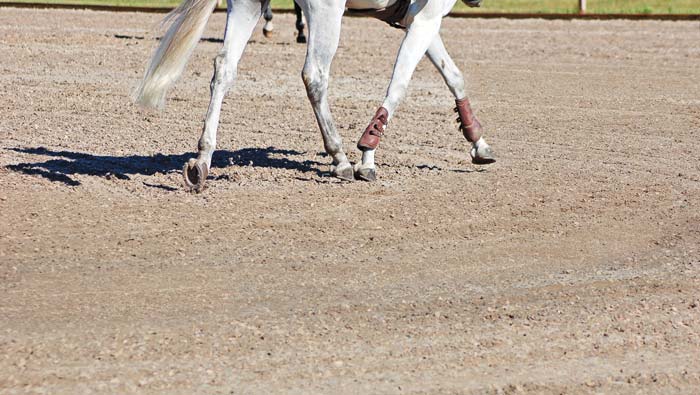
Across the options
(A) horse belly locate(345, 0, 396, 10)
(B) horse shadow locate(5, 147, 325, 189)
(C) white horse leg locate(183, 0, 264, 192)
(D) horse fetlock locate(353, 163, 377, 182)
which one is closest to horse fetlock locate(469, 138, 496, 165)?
(D) horse fetlock locate(353, 163, 377, 182)

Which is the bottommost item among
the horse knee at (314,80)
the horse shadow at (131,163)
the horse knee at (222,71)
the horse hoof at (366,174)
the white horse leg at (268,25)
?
the white horse leg at (268,25)

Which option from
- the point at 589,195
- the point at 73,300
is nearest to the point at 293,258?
the point at 73,300

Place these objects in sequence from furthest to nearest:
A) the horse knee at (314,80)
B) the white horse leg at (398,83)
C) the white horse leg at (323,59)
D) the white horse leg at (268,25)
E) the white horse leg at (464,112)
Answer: the white horse leg at (268,25) < the white horse leg at (464,112) < the white horse leg at (398,83) < the horse knee at (314,80) < the white horse leg at (323,59)

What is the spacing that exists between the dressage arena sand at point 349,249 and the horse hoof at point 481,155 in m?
0.11

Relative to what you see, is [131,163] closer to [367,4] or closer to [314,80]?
[314,80]

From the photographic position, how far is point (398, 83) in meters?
8.72

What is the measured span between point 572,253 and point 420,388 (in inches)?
94.1

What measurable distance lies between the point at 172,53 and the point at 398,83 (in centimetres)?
162

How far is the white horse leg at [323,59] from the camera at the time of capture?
821cm

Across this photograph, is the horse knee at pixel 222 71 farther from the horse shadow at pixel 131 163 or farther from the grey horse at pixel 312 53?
the horse shadow at pixel 131 163

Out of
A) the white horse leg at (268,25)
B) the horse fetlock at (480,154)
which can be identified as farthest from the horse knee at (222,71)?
the white horse leg at (268,25)

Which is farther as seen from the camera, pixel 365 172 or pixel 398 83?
pixel 398 83

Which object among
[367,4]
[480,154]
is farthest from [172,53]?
[480,154]

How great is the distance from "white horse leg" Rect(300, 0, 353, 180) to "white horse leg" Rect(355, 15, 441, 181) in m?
0.15
